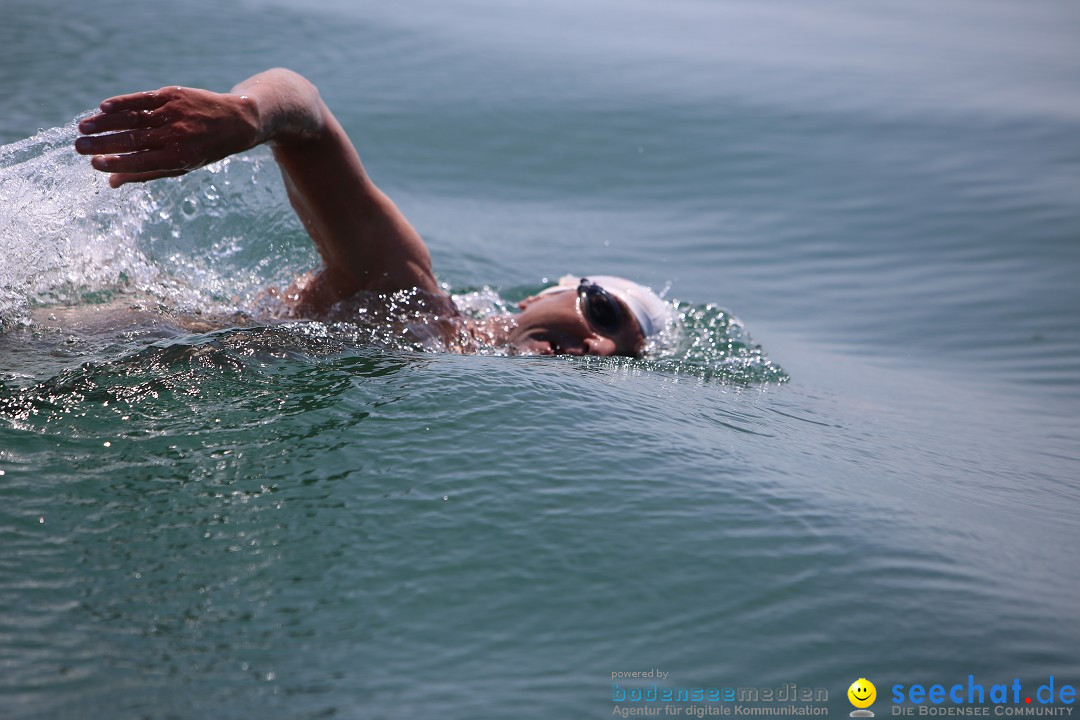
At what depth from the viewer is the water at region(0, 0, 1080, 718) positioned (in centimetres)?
193

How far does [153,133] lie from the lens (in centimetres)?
250

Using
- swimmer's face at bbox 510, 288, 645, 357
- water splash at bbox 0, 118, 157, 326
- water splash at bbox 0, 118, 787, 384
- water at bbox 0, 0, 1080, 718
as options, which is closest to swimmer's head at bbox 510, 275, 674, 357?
swimmer's face at bbox 510, 288, 645, 357

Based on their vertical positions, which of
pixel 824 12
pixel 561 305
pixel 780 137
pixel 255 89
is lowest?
pixel 561 305

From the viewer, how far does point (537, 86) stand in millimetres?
8312

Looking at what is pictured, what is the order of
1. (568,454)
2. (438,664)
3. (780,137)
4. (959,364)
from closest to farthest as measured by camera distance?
1. (438,664)
2. (568,454)
3. (959,364)
4. (780,137)

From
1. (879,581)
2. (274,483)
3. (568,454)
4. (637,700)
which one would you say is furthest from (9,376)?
(879,581)

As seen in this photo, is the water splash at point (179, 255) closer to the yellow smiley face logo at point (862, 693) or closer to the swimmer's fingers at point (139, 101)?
the swimmer's fingers at point (139, 101)

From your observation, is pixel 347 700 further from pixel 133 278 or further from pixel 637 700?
pixel 133 278

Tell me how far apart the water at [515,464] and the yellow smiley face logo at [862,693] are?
0.02 metres

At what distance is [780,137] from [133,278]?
5.65m

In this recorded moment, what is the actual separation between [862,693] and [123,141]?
2.06m

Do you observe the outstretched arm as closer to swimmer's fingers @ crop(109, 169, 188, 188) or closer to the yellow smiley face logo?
swimmer's fingers @ crop(109, 169, 188, 188)

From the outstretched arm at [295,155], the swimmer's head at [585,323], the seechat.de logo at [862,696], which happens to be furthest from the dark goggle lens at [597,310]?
the seechat.de logo at [862,696]

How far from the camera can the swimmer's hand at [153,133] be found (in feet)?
8.16
